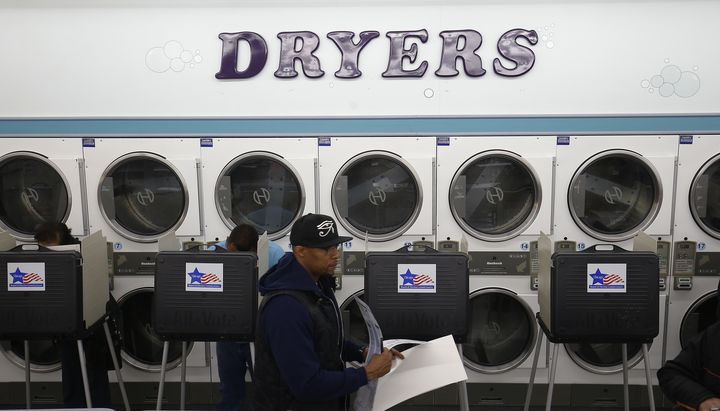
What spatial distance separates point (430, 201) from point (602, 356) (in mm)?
1903

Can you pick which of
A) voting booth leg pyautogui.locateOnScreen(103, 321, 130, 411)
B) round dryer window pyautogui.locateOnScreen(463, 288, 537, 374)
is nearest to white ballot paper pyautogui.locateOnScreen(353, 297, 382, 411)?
round dryer window pyautogui.locateOnScreen(463, 288, 537, 374)

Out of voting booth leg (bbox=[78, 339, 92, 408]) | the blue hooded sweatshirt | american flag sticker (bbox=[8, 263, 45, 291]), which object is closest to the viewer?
the blue hooded sweatshirt

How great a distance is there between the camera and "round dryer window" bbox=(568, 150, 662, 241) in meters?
3.96

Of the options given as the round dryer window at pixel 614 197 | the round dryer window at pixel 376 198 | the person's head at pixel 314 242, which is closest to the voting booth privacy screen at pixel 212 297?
the person's head at pixel 314 242

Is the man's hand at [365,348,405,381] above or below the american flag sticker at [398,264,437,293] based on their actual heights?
below

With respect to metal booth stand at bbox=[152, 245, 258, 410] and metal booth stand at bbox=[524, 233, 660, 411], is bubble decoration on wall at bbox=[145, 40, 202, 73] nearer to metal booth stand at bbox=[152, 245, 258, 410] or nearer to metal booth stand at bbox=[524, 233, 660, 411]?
metal booth stand at bbox=[152, 245, 258, 410]

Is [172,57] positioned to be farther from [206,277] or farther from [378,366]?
[378,366]

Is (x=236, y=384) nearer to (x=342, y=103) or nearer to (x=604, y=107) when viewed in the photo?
(x=342, y=103)

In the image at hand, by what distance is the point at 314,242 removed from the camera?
2.12 meters

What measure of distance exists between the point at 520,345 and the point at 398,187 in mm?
1615

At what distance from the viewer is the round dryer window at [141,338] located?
165 inches

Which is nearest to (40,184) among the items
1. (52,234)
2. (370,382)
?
(52,234)

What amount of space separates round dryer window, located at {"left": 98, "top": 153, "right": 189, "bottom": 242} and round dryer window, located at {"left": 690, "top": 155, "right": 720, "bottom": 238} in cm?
382

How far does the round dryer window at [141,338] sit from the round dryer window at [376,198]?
1678mm
